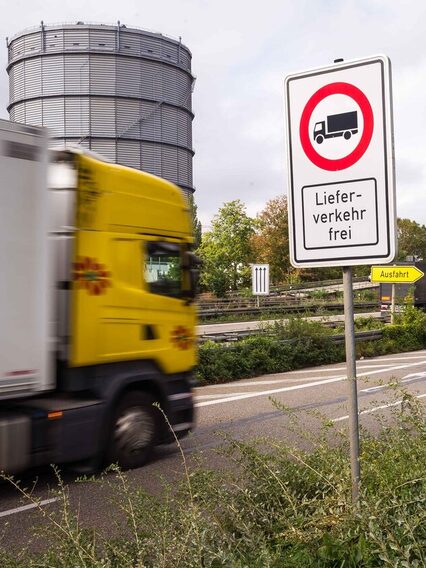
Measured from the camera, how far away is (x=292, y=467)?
3809 millimetres

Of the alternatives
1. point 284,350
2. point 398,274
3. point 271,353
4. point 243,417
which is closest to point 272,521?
point 243,417

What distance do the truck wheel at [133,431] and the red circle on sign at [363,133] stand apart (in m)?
3.93

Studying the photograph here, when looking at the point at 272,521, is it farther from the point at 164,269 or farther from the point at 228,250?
the point at 228,250

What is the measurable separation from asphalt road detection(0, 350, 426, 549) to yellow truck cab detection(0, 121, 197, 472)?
0.34 meters

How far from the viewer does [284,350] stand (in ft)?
52.6

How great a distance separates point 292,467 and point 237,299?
3974cm

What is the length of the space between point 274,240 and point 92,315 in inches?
2099

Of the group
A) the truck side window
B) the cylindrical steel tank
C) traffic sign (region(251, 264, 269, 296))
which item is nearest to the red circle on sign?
the truck side window

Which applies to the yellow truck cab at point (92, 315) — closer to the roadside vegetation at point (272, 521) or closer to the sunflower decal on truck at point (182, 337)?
the sunflower decal on truck at point (182, 337)

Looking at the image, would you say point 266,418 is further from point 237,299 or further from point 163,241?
point 237,299

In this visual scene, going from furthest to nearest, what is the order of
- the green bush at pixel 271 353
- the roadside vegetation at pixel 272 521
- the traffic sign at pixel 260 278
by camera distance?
the traffic sign at pixel 260 278, the green bush at pixel 271 353, the roadside vegetation at pixel 272 521

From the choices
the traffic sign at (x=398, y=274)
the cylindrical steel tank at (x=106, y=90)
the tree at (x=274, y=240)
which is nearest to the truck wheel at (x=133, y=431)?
the traffic sign at (x=398, y=274)

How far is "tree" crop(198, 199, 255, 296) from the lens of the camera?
164 ft

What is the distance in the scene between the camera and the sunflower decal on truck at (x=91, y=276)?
6035 millimetres
